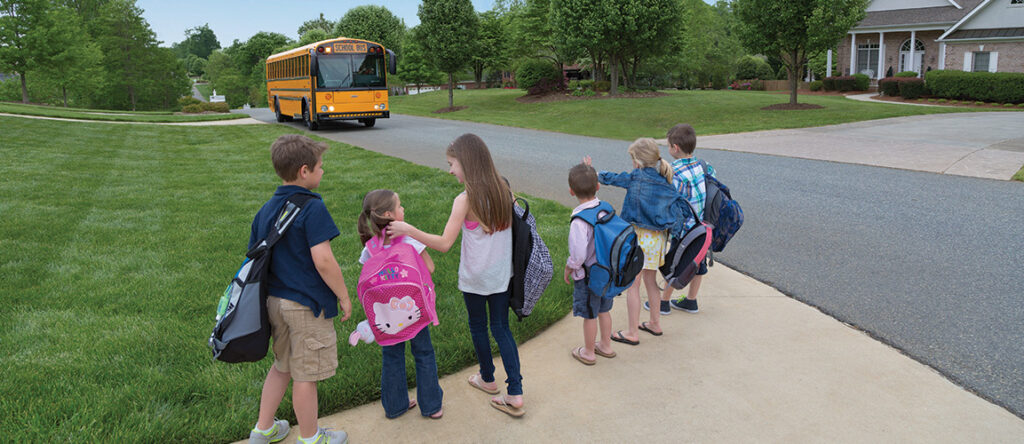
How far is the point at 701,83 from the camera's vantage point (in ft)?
164

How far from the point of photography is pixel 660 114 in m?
24.9

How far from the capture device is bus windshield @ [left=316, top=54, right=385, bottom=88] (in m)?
20.5

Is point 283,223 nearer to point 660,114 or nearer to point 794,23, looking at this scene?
point 660,114

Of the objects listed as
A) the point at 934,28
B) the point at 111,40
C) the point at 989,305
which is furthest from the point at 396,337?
the point at 111,40

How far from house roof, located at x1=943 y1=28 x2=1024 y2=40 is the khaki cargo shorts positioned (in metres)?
40.4

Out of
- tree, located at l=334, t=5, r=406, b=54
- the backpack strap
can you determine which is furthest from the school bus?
tree, located at l=334, t=5, r=406, b=54

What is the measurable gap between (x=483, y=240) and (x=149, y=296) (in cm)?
344

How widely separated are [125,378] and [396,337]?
5.96ft

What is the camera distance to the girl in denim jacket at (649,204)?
155 inches

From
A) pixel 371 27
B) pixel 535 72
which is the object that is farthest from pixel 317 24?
pixel 535 72

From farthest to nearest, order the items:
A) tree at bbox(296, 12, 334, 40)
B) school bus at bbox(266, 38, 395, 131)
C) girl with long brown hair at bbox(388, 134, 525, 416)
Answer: tree at bbox(296, 12, 334, 40) → school bus at bbox(266, 38, 395, 131) → girl with long brown hair at bbox(388, 134, 525, 416)

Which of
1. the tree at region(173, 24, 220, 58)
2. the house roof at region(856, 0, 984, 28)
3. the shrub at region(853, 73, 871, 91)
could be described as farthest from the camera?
the tree at region(173, 24, 220, 58)

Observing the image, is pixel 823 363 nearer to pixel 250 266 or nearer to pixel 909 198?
pixel 250 266

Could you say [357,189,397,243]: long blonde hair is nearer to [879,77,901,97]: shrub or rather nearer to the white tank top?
the white tank top
